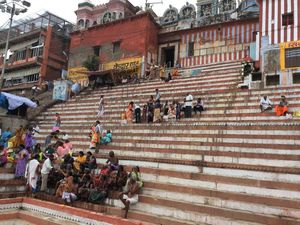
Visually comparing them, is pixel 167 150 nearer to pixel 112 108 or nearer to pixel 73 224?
pixel 73 224

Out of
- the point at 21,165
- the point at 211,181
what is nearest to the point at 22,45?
the point at 21,165

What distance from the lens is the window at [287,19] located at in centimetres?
1608

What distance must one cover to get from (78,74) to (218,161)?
65.4ft

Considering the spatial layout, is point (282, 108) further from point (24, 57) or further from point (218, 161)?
point (24, 57)

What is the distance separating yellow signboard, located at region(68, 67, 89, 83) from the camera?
83.3ft

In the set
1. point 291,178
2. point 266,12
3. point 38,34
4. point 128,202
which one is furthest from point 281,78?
point 38,34

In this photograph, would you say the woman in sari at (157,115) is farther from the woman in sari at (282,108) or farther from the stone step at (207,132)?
the woman in sari at (282,108)

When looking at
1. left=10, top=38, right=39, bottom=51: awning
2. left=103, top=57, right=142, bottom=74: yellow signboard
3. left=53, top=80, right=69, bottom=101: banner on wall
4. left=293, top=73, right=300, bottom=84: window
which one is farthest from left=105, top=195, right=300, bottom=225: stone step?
left=10, top=38, right=39, bottom=51: awning

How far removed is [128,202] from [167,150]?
2.75 metres

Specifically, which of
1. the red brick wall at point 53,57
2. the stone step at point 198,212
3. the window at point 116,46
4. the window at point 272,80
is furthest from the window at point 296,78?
the red brick wall at point 53,57

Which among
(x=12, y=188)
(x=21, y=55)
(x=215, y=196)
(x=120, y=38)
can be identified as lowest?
(x=12, y=188)

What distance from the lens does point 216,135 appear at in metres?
9.54

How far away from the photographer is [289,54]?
15.0m

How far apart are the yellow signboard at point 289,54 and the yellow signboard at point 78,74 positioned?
15.0 meters
